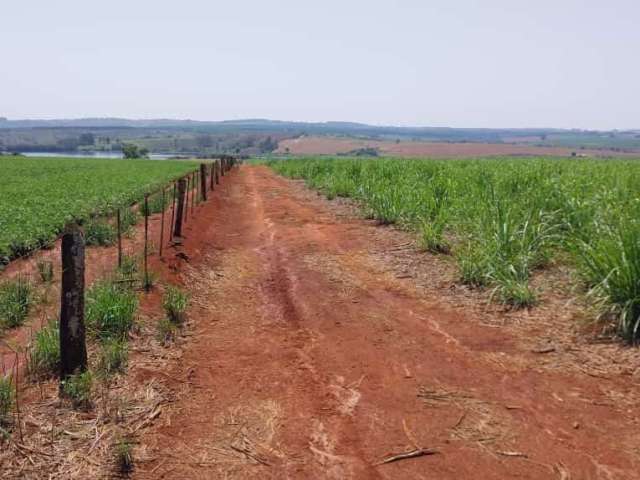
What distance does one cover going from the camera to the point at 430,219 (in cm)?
1116

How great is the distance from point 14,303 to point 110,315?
1.79 m

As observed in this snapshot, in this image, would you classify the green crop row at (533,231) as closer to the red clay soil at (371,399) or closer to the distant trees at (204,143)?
the red clay soil at (371,399)

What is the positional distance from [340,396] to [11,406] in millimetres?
2516

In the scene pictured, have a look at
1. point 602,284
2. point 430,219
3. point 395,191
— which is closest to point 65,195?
point 395,191

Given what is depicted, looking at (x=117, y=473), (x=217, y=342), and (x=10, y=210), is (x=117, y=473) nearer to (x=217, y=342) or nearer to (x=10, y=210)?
(x=217, y=342)

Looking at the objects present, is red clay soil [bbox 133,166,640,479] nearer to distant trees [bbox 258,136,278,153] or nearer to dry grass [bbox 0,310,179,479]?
dry grass [bbox 0,310,179,479]

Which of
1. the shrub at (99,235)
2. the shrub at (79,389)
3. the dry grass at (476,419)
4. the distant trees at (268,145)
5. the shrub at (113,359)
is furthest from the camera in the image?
the distant trees at (268,145)

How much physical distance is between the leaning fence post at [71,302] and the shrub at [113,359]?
291mm

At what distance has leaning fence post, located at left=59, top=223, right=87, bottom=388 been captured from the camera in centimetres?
438

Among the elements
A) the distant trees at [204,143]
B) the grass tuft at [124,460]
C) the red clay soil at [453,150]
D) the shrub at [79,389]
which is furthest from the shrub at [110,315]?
the distant trees at [204,143]

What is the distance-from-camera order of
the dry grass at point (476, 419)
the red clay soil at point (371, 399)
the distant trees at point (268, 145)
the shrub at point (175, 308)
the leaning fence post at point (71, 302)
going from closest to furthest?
1. the red clay soil at point (371, 399)
2. the dry grass at point (476, 419)
3. the leaning fence post at point (71, 302)
4. the shrub at point (175, 308)
5. the distant trees at point (268, 145)

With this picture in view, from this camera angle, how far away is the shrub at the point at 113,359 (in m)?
4.73

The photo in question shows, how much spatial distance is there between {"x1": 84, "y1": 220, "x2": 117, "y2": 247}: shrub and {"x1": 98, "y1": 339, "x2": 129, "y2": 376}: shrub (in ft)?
21.0

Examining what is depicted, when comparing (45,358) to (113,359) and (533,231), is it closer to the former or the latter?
(113,359)
